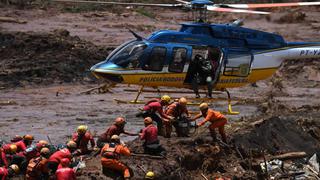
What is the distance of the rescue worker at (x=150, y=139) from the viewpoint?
1803 centimetres

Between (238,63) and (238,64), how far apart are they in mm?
36

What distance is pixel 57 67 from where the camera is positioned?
111 feet

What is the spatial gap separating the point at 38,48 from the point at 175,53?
14126 mm

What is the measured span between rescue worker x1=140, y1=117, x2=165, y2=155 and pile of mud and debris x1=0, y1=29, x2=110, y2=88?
15.2 metres

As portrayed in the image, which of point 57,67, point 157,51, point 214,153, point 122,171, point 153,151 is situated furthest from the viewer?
point 57,67

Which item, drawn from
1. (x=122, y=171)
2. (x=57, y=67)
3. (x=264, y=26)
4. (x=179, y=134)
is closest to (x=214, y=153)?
(x=179, y=134)

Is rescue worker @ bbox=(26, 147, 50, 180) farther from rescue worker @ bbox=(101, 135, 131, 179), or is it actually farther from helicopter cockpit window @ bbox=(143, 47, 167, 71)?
helicopter cockpit window @ bbox=(143, 47, 167, 71)

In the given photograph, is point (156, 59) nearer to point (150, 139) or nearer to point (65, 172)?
point (150, 139)

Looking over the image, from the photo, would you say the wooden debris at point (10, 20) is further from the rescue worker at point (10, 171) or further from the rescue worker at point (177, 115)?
the rescue worker at point (10, 171)

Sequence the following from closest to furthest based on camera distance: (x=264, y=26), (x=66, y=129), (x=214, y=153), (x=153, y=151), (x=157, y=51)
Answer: (x=153, y=151) → (x=214, y=153) → (x=157, y=51) → (x=66, y=129) → (x=264, y=26)

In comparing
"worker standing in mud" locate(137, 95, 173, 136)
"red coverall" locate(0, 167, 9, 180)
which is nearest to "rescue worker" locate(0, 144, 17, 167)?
"red coverall" locate(0, 167, 9, 180)

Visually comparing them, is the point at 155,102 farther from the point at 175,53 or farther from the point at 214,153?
the point at 175,53

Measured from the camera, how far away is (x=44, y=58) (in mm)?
34375

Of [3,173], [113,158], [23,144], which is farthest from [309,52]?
[3,173]
